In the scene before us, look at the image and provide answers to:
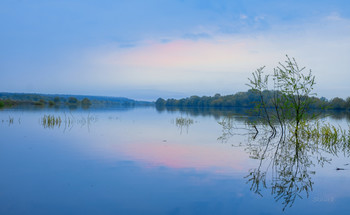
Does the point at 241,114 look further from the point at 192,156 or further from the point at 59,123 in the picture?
the point at 192,156

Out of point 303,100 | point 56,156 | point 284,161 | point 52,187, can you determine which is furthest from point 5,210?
point 303,100

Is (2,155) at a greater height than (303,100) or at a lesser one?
lesser

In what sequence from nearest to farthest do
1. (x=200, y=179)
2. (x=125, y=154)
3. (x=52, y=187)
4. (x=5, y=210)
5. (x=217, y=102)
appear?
(x=5, y=210)
(x=52, y=187)
(x=200, y=179)
(x=125, y=154)
(x=217, y=102)

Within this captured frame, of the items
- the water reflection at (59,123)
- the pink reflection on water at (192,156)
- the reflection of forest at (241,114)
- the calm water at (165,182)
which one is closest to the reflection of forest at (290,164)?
the calm water at (165,182)

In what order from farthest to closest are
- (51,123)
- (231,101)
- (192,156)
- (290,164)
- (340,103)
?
(231,101) → (340,103) → (51,123) → (192,156) → (290,164)

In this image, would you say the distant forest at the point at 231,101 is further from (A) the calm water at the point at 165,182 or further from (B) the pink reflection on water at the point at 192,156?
(A) the calm water at the point at 165,182

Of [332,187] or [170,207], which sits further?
[332,187]

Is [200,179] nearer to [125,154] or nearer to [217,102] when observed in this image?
[125,154]

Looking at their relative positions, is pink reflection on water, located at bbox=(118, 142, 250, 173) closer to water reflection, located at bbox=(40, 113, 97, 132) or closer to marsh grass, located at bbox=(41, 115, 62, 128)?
water reflection, located at bbox=(40, 113, 97, 132)

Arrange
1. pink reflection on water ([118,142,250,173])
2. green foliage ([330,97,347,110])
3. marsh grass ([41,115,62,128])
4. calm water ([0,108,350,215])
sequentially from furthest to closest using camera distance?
green foliage ([330,97,347,110])
marsh grass ([41,115,62,128])
pink reflection on water ([118,142,250,173])
calm water ([0,108,350,215])

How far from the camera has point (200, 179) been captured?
7699 mm

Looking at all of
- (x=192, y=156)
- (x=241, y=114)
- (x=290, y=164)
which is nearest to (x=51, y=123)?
(x=192, y=156)

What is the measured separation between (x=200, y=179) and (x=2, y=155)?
764 centimetres

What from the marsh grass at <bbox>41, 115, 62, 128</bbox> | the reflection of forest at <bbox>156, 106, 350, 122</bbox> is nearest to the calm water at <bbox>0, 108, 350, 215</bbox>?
the reflection of forest at <bbox>156, 106, 350, 122</bbox>
